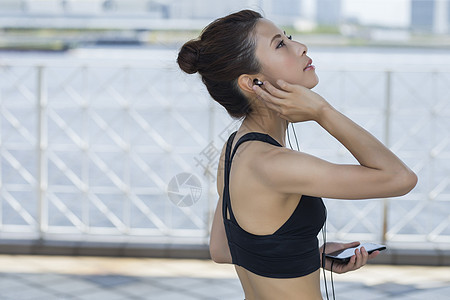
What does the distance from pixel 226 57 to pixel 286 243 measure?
15.1 inches

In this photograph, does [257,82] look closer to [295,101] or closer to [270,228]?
[295,101]

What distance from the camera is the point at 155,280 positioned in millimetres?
3412

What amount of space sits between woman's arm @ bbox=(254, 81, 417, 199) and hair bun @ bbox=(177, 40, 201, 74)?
23 cm

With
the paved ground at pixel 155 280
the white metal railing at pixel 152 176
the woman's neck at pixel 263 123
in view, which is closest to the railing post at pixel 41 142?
the white metal railing at pixel 152 176

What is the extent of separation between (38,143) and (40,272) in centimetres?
74

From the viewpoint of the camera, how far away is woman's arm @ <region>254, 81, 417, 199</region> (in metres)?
1.23

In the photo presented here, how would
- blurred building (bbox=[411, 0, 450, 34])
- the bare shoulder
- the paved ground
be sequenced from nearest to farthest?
the bare shoulder
the paved ground
blurred building (bbox=[411, 0, 450, 34])

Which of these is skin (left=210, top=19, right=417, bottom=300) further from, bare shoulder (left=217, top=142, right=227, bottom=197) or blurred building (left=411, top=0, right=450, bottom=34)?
blurred building (left=411, top=0, right=450, bottom=34)

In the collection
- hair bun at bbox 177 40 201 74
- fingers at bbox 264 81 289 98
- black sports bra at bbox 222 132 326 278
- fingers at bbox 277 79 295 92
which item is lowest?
black sports bra at bbox 222 132 326 278

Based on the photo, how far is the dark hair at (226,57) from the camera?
4.46 feet

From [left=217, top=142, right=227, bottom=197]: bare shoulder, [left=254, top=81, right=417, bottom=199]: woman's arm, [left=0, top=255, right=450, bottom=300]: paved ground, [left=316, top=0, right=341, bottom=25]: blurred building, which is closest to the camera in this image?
[left=254, top=81, right=417, bottom=199]: woman's arm

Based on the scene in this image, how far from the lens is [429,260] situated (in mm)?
3635

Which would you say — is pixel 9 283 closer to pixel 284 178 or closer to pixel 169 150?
pixel 169 150

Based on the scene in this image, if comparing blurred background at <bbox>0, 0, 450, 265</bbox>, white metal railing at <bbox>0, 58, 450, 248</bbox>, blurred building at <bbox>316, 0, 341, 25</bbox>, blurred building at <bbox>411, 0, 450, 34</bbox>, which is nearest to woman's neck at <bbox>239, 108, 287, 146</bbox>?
blurred background at <bbox>0, 0, 450, 265</bbox>
